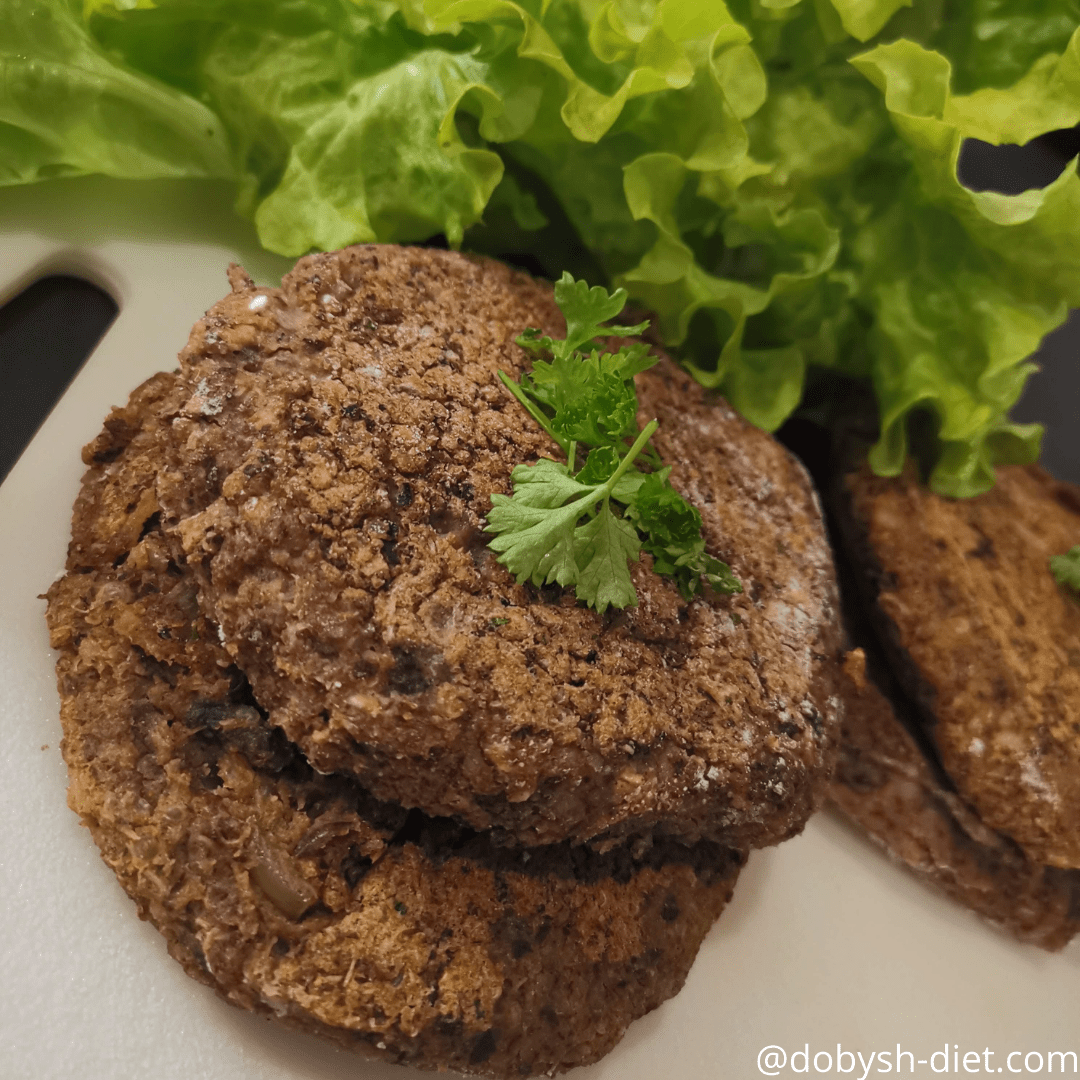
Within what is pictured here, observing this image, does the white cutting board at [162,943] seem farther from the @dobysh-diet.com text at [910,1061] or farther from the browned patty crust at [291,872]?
the browned patty crust at [291,872]

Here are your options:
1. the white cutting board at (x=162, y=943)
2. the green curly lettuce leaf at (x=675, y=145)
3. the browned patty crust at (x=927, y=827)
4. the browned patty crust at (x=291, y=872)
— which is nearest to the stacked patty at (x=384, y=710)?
the browned patty crust at (x=291, y=872)

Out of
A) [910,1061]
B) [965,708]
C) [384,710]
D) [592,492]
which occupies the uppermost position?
[592,492]

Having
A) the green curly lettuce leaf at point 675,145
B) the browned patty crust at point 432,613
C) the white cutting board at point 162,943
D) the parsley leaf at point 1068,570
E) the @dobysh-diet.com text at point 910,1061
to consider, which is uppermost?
the green curly lettuce leaf at point 675,145

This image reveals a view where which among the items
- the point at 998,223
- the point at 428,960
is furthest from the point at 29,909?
the point at 998,223

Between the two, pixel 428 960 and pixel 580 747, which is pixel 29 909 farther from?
pixel 580 747

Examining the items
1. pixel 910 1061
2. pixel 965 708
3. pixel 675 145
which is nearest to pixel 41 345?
pixel 675 145

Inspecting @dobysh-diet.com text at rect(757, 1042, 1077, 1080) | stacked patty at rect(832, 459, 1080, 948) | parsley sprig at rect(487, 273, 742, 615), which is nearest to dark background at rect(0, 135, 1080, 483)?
parsley sprig at rect(487, 273, 742, 615)

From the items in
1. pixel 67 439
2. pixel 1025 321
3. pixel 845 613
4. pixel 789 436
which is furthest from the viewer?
pixel 789 436

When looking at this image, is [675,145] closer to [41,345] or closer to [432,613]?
[432,613]
